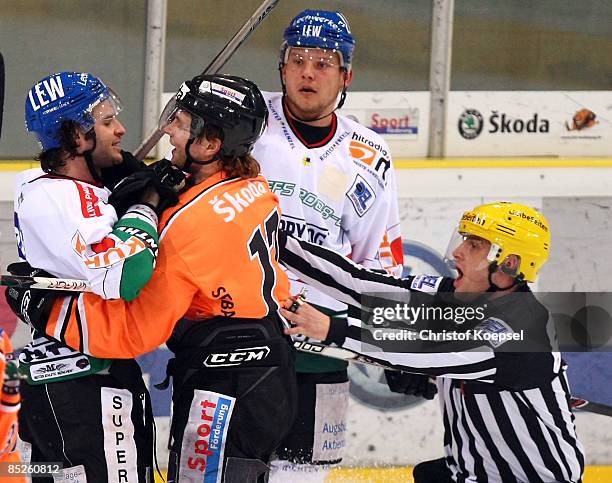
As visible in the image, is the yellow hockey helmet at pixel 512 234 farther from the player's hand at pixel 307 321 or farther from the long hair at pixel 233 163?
the long hair at pixel 233 163

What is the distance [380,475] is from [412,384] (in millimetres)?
817

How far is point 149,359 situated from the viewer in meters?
4.32

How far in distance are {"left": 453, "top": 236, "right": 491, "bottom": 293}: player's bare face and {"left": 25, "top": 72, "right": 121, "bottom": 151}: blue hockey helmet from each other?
114 cm

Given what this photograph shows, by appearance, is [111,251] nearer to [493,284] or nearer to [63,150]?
[63,150]

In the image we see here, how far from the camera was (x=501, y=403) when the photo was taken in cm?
340

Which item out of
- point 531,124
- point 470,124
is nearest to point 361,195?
point 470,124

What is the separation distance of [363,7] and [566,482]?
207 centimetres

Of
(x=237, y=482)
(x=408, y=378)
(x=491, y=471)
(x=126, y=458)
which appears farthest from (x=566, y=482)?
(x=126, y=458)

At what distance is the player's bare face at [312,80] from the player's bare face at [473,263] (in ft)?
1.90

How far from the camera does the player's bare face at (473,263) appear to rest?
352cm

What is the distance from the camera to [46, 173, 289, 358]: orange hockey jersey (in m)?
2.89

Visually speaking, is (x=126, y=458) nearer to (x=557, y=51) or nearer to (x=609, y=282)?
(x=609, y=282)

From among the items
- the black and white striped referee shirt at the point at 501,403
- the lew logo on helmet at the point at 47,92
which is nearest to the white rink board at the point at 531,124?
the black and white striped referee shirt at the point at 501,403

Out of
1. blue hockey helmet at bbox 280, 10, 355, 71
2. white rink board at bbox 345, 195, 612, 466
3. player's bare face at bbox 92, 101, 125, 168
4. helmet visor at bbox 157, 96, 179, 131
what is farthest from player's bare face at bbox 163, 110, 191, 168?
white rink board at bbox 345, 195, 612, 466
